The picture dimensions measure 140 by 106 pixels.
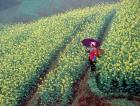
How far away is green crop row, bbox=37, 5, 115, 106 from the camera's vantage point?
873 inches

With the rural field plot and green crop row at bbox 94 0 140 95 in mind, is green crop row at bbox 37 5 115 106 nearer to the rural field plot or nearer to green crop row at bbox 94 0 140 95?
the rural field plot

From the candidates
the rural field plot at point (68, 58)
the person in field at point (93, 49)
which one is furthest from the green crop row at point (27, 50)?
the person in field at point (93, 49)

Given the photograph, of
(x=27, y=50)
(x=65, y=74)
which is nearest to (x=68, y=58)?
Result: (x=65, y=74)

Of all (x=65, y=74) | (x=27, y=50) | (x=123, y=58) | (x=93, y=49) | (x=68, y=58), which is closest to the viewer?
(x=93, y=49)

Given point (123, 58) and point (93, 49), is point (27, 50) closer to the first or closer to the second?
point (93, 49)

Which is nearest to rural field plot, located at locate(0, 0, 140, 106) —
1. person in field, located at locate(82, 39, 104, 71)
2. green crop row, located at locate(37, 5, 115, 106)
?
green crop row, located at locate(37, 5, 115, 106)

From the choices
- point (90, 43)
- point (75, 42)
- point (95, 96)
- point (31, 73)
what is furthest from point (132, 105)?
point (75, 42)

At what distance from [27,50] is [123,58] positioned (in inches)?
342

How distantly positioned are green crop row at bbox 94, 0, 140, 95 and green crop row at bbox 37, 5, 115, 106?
155 centimetres

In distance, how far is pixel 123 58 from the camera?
2188cm

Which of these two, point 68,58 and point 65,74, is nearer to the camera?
point 65,74

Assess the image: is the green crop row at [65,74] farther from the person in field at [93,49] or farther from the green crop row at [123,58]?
the person in field at [93,49]

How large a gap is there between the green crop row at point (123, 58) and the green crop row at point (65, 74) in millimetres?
1551

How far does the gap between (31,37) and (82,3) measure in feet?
36.1
